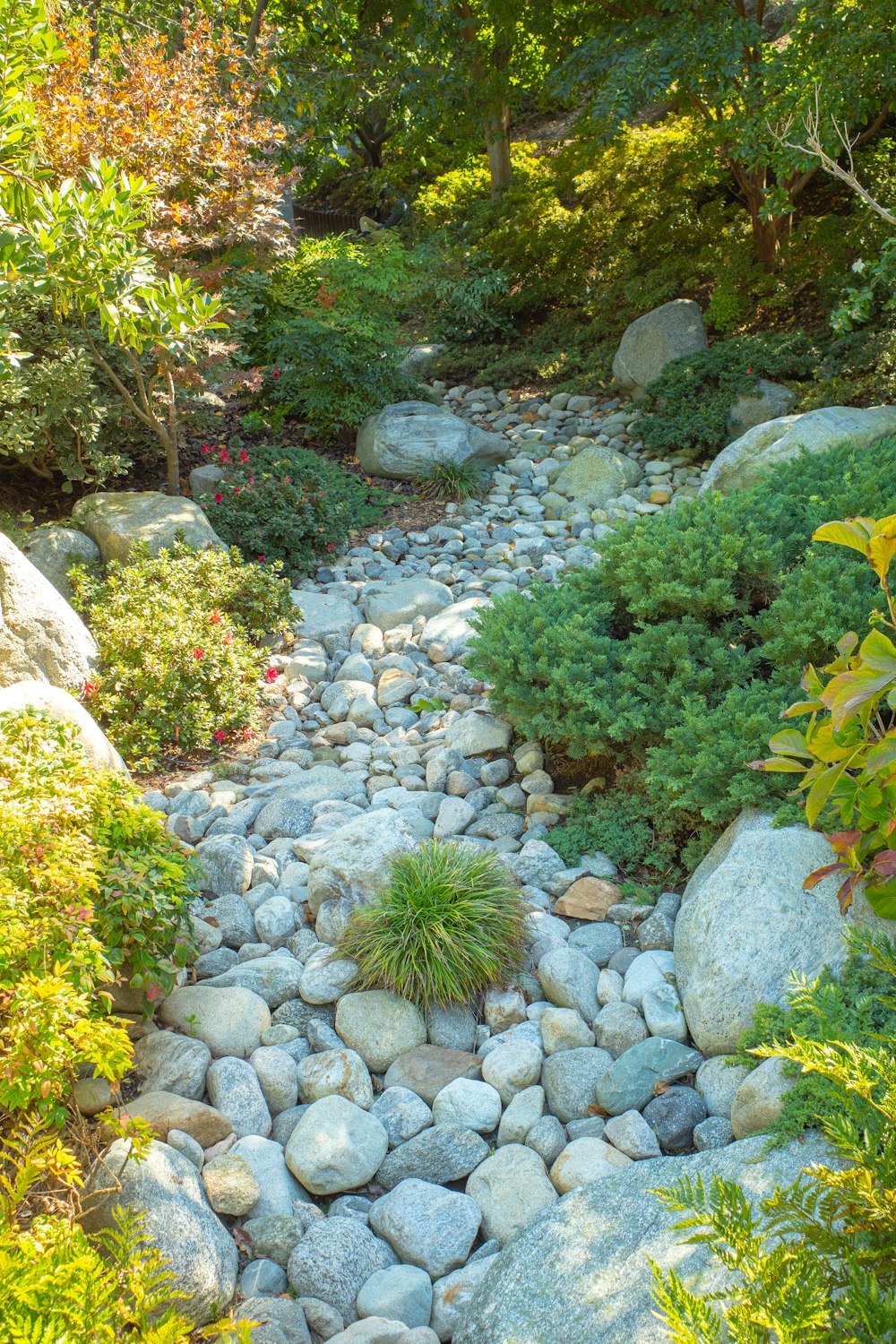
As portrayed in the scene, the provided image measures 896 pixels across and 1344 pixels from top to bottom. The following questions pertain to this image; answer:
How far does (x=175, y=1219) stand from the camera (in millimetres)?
2316

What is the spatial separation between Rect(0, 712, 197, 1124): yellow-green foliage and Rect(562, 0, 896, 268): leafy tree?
17.4ft

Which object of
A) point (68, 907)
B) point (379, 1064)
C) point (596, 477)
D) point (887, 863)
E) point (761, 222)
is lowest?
point (596, 477)

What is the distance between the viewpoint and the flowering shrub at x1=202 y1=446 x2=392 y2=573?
21.6ft

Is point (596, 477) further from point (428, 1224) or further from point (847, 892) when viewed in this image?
point (428, 1224)

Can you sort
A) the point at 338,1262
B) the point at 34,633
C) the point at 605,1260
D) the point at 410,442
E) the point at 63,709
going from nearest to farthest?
the point at 605,1260
the point at 338,1262
the point at 63,709
the point at 34,633
the point at 410,442

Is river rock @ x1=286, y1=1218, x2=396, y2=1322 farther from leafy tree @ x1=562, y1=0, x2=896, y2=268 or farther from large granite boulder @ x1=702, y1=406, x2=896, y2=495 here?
leafy tree @ x1=562, y1=0, x2=896, y2=268

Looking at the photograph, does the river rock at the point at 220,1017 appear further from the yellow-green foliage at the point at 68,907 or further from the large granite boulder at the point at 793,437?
the large granite boulder at the point at 793,437

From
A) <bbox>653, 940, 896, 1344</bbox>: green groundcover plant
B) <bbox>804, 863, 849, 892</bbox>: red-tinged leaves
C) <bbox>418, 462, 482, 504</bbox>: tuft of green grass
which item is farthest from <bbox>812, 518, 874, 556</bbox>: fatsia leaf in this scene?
<bbox>418, 462, 482, 504</bbox>: tuft of green grass

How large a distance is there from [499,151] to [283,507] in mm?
7246

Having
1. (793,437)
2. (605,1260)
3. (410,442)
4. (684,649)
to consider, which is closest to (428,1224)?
(605,1260)

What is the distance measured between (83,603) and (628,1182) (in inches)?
164

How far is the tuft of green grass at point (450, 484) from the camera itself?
7.96m

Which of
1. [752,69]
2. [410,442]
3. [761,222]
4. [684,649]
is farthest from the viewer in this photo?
[761,222]

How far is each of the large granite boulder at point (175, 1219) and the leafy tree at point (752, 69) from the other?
600cm
